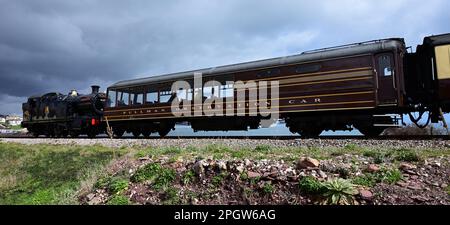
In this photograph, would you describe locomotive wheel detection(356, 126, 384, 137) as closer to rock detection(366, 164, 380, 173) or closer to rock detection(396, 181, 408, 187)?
rock detection(366, 164, 380, 173)

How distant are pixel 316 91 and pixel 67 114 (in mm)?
19523

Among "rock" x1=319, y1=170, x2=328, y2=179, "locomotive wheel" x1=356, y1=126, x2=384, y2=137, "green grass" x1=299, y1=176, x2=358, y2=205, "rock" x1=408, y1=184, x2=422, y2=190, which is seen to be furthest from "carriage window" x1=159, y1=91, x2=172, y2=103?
"rock" x1=408, y1=184, x2=422, y2=190

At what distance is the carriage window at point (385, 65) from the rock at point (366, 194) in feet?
32.1

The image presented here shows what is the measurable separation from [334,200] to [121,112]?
18368 mm

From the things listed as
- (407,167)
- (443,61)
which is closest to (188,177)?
(407,167)

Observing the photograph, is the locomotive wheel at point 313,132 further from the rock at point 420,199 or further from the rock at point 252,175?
the rock at point 420,199

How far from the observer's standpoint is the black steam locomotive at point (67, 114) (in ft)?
78.9

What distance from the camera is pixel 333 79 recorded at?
13.7m

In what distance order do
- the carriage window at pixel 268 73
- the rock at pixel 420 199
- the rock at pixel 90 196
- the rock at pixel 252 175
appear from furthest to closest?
the carriage window at pixel 268 73 < the rock at pixel 90 196 < the rock at pixel 252 175 < the rock at pixel 420 199

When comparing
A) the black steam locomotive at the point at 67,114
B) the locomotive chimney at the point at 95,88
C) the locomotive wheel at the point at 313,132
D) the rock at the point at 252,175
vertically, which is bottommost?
the rock at the point at 252,175

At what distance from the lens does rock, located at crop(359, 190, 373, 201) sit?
14.9 ft

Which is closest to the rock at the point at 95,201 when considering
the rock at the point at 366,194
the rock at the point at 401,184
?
the rock at the point at 366,194
